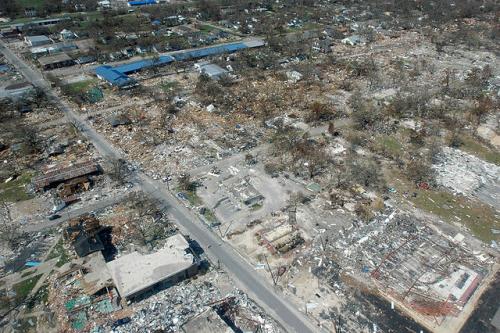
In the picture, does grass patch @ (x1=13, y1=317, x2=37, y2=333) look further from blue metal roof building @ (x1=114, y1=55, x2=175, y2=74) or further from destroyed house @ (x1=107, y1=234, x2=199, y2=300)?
blue metal roof building @ (x1=114, y1=55, x2=175, y2=74)

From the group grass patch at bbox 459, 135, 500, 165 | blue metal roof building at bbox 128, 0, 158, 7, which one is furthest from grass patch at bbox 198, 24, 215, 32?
grass patch at bbox 459, 135, 500, 165

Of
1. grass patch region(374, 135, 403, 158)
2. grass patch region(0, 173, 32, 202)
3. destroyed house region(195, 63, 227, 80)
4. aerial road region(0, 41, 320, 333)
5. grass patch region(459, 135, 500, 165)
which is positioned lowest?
grass patch region(0, 173, 32, 202)

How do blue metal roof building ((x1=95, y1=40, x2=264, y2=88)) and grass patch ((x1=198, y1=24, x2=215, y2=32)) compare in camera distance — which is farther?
grass patch ((x1=198, y1=24, x2=215, y2=32))

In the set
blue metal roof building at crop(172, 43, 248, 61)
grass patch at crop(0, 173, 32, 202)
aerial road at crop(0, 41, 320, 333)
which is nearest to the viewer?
aerial road at crop(0, 41, 320, 333)

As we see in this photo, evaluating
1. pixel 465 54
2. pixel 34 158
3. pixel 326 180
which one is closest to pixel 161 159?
pixel 34 158

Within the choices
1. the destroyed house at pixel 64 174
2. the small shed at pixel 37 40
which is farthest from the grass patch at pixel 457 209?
the small shed at pixel 37 40

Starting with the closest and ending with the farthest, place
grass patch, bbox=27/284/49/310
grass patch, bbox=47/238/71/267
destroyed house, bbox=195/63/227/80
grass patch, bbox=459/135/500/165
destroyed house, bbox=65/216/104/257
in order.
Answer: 1. grass patch, bbox=27/284/49/310
2. grass patch, bbox=47/238/71/267
3. destroyed house, bbox=65/216/104/257
4. grass patch, bbox=459/135/500/165
5. destroyed house, bbox=195/63/227/80

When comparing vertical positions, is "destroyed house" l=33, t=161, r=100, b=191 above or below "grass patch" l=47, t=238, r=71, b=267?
above
